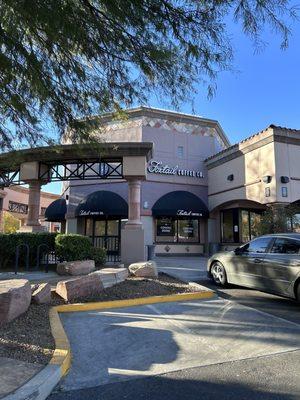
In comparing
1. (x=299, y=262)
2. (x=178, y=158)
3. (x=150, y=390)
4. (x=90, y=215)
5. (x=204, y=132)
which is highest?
(x=204, y=132)

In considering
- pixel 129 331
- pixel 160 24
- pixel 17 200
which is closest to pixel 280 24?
pixel 160 24

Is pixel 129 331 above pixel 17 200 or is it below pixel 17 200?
below

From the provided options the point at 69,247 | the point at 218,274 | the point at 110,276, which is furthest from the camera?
the point at 69,247

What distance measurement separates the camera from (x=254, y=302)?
363 inches

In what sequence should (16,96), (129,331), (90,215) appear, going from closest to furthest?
(129,331)
(16,96)
(90,215)

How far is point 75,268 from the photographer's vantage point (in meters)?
11.5

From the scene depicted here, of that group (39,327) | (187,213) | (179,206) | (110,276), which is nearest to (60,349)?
(39,327)

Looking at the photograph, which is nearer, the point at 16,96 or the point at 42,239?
the point at 16,96

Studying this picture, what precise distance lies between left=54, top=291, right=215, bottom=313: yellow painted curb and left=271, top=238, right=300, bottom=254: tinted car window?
1871 millimetres

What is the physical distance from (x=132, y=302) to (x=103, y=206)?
1388cm

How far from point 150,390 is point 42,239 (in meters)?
9.85

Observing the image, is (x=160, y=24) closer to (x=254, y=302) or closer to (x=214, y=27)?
(x=214, y=27)

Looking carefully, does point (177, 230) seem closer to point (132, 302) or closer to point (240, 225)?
point (240, 225)

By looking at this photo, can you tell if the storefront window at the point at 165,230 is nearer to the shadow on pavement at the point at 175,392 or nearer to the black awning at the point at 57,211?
the black awning at the point at 57,211
